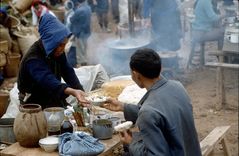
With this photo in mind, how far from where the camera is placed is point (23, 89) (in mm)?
5375

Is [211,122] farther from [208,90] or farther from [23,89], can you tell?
[23,89]

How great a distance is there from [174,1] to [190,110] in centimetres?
758

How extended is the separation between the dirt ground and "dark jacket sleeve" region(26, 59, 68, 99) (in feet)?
10.8

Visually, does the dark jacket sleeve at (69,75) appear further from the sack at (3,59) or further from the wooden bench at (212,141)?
the sack at (3,59)

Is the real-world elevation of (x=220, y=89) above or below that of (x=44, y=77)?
below

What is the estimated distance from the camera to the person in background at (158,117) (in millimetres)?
3574

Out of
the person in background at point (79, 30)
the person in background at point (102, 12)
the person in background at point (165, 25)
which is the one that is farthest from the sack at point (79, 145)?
the person in background at point (102, 12)

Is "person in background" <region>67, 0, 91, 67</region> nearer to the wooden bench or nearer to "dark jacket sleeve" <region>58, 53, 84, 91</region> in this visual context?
the wooden bench

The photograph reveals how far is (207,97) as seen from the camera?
10.1 meters

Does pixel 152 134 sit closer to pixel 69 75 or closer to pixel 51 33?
pixel 51 33

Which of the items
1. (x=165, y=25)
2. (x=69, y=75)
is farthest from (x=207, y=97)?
(x=69, y=75)

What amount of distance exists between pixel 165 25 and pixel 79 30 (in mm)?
2744

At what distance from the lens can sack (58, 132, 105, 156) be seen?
4199mm

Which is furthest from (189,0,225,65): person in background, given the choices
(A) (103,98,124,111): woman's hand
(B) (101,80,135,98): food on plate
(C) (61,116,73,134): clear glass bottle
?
(C) (61,116,73,134): clear glass bottle
